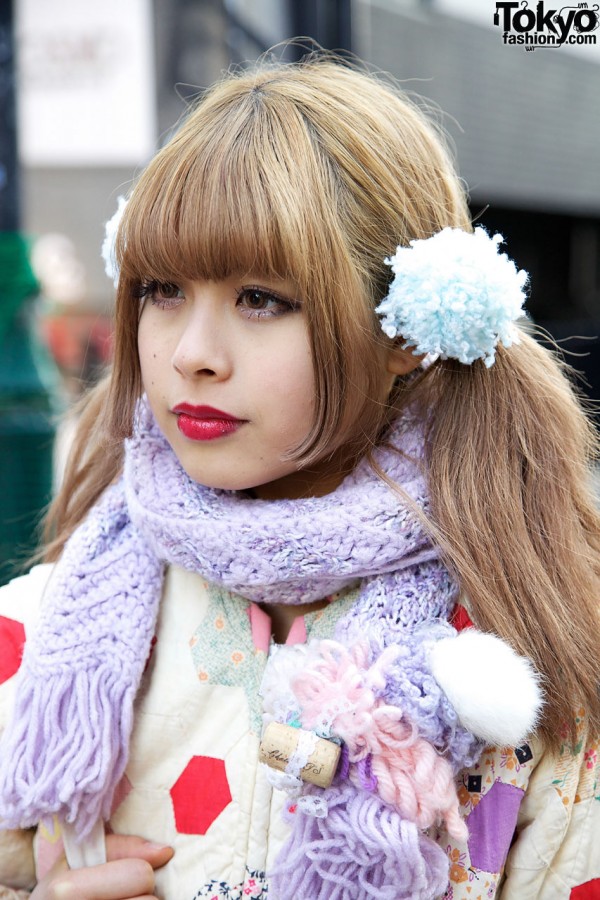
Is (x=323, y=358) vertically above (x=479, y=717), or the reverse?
(x=323, y=358)

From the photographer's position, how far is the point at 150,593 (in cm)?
138

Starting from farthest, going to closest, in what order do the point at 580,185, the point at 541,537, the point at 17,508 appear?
the point at 580,185 → the point at 17,508 → the point at 541,537

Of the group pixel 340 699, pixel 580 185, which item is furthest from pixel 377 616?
pixel 580 185

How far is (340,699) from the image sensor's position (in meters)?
1.15

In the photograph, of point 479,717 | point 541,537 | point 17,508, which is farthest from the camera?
point 17,508

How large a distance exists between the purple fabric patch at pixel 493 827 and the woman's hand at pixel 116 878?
0.44 metres

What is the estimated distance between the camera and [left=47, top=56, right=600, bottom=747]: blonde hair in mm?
1194

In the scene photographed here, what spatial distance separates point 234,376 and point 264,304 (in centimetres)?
11

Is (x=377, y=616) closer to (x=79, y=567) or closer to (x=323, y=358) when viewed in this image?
(x=323, y=358)

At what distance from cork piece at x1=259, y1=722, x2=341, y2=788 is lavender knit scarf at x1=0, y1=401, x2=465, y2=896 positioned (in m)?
0.16

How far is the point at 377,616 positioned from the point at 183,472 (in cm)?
36

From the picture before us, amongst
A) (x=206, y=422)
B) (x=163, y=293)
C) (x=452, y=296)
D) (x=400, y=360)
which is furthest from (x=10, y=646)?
(x=452, y=296)

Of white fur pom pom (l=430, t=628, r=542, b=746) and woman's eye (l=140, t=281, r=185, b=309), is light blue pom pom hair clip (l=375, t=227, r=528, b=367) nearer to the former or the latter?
woman's eye (l=140, t=281, r=185, b=309)

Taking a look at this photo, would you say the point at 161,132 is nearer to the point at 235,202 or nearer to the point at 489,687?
the point at 235,202
